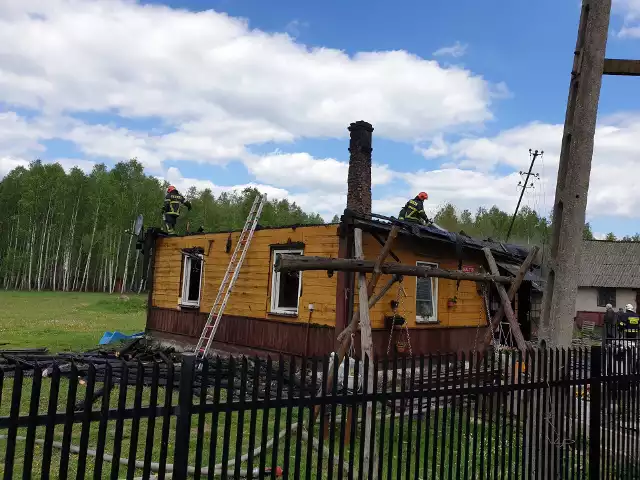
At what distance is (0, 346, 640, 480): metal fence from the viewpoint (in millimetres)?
2529

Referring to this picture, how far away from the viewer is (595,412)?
5098 millimetres

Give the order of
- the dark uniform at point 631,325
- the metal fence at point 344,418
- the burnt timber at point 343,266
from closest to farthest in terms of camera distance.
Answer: the metal fence at point 344,418 → the burnt timber at point 343,266 → the dark uniform at point 631,325

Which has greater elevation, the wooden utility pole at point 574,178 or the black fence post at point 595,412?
the wooden utility pole at point 574,178

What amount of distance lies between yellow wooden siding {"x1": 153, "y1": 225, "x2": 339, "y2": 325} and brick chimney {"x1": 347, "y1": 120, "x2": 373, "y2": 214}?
248 inches

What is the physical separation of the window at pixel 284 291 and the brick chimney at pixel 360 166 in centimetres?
631

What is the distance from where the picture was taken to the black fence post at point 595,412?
5.04 meters

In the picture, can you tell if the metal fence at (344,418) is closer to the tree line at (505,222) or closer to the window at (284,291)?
the window at (284,291)

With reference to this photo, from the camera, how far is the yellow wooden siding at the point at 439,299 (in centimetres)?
1059

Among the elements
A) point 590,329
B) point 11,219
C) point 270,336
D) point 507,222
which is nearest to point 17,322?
point 270,336

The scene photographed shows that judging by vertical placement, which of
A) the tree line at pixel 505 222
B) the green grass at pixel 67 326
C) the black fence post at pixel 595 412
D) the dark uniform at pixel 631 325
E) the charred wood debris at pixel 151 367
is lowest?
the green grass at pixel 67 326

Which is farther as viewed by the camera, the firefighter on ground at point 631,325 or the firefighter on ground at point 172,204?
the firefighter on ground at point 172,204

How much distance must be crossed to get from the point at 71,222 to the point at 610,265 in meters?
49.3

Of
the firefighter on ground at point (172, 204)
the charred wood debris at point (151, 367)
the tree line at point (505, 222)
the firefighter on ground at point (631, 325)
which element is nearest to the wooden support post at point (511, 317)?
→ the charred wood debris at point (151, 367)

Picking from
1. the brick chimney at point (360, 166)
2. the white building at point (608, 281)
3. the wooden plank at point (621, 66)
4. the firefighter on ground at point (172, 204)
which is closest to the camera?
the wooden plank at point (621, 66)
